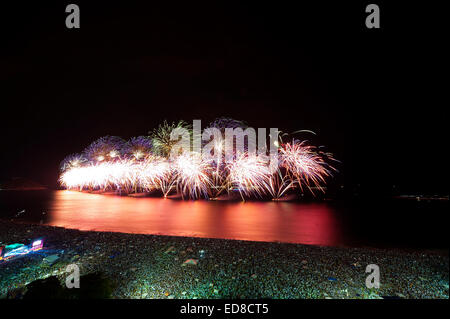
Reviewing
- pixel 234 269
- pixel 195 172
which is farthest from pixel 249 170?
pixel 234 269

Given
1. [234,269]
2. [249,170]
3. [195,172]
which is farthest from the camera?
[195,172]

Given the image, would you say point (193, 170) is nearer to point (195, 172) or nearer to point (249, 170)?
point (195, 172)

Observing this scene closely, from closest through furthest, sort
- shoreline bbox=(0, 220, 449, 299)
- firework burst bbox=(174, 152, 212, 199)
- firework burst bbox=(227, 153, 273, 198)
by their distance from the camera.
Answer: shoreline bbox=(0, 220, 449, 299), firework burst bbox=(227, 153, 273, 198), firework burst bbox=(174, 152, 212, 199)

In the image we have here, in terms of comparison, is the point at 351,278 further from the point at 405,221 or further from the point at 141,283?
the point at 405,221

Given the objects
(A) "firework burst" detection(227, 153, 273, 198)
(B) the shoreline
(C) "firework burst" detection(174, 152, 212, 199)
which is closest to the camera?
(B) the shoreline

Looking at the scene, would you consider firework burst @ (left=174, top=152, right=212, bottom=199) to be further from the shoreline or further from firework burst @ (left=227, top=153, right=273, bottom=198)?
the shoreline

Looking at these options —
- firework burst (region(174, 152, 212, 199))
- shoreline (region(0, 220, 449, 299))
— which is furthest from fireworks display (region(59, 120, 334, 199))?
shoreline (region(0, 220, 449, 299))
